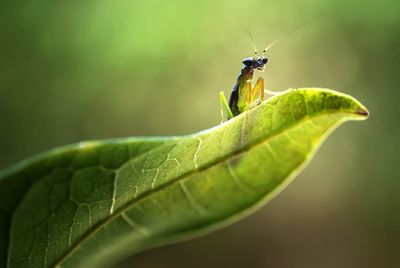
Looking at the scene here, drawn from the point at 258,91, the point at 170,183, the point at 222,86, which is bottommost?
the point at 170,183

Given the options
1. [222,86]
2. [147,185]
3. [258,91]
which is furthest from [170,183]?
[222,86]

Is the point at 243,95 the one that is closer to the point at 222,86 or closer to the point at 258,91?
the point at 258,91

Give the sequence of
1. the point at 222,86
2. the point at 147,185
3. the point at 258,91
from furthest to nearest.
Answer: the point at 222,86 < the point at 258,91 < the point at 147,185

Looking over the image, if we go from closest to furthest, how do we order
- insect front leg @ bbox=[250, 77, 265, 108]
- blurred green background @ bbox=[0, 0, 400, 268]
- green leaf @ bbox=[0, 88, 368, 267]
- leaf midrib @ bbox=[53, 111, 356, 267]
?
green leaf @ bbox=[0, 88, 368, 267] → leaf midrib @ bbox=[53, 111, 356, 267] → insect front leg @ bbox=[250, 77, 265, 108] → blurred green background @ bbox=[0, 0, 400, 268]

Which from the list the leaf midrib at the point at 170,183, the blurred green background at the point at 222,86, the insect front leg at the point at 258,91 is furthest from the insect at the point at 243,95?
the blurred green background at the point at 222,86

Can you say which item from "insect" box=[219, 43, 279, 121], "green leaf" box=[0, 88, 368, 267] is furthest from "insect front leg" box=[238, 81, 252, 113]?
"green leaf" box=[0, 88, 368, 267]

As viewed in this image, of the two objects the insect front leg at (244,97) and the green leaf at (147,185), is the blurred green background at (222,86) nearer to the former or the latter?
the insect front leg at (244,97)

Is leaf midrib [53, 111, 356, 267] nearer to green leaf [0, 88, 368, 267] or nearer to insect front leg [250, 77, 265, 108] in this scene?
green leaf [0, 88, 368, 267]
